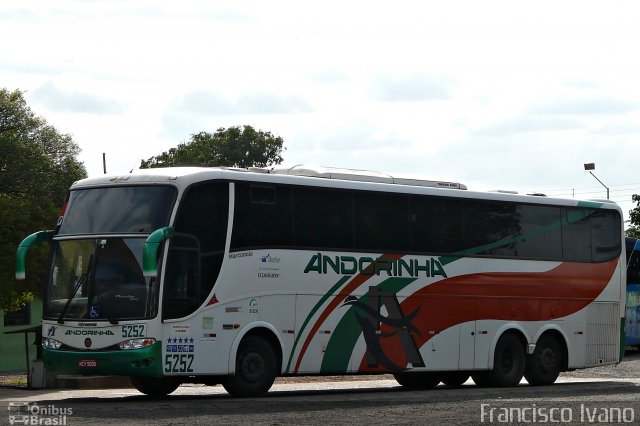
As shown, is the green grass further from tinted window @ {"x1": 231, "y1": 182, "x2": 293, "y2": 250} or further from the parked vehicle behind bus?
the parked vehicle behind bus

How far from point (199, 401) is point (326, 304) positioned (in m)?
3.26

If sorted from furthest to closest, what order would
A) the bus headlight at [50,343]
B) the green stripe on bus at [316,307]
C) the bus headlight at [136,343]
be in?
the green stripe on bus at [316,307]
the bus headlight at [50,343]
the bus headlight at [136,343]

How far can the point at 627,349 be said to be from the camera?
43.6 m

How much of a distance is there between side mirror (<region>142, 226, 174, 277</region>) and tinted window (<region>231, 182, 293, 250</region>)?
187 centimetres

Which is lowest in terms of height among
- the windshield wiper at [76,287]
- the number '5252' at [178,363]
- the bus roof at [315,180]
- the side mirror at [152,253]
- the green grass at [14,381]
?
the green grass at [14,381]

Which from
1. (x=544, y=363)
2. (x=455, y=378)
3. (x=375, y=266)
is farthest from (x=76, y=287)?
(x=544, y=363)

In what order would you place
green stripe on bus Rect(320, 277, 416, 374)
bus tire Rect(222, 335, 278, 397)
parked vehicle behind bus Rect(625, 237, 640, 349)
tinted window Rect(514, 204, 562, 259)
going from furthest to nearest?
1. parked vehicle behind bus Rect(625, 237, 640, 349)
2. tinted window Rect(514, 204, 562, 259)
3. green stripe on bus Rect(320, 277, 416, 374)
4. bus tire Rect(222, 335, 278, 397)

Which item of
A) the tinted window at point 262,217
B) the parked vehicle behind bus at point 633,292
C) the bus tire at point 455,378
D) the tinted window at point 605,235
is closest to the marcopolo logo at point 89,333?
the tinted window at point 262,217

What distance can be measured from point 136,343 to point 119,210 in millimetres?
2103

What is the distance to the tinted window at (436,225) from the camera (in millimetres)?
24203

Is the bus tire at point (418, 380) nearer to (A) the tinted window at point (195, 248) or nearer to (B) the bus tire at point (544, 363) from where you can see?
(B) the bus tire at point (544, 363)

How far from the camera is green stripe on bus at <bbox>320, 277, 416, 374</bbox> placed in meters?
22.5

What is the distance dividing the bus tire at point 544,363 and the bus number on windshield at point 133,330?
9704 mm

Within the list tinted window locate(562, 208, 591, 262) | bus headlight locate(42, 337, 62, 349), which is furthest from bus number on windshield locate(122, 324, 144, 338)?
tinted window locate(562, 208, 591, 262)
